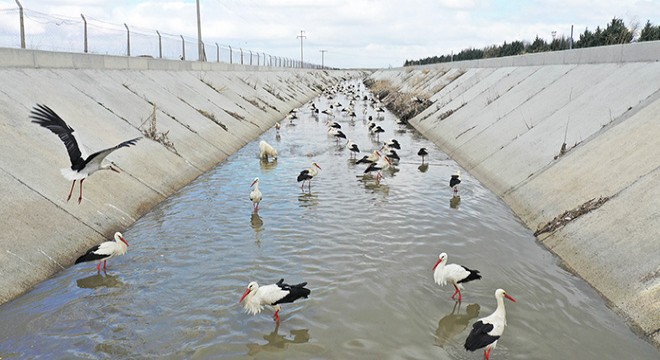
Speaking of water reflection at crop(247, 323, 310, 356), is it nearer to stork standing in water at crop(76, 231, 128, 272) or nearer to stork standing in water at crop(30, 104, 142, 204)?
stork standing in water at crop(76, 231, 128, 272)

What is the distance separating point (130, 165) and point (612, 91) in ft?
48.5

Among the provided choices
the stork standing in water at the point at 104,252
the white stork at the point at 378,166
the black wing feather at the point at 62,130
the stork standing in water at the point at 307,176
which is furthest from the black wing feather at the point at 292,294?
the white stork at the point at 378,166

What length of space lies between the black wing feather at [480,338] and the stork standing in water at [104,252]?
6.44 m

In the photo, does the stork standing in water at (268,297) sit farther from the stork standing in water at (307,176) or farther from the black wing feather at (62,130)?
the stork standing in water at (307,176)

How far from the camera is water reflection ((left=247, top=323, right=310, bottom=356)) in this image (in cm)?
683

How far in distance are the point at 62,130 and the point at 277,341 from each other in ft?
17.8

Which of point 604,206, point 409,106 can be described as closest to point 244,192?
point 604,206

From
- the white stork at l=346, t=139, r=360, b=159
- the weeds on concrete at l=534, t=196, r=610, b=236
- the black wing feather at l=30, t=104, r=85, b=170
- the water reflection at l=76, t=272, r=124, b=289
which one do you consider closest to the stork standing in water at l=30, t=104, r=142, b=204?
the black wing feather at l=30, t=104, r=85, b=170

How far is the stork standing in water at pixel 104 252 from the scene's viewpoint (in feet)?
28.3

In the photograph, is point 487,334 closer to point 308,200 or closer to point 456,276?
point 456,276

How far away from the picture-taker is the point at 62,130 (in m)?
8.66

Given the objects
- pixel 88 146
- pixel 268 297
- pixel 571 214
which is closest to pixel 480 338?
pixel 268 297

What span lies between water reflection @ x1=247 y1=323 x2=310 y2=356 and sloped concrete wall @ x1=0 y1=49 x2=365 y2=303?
163 inches

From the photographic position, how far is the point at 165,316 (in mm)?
7539
